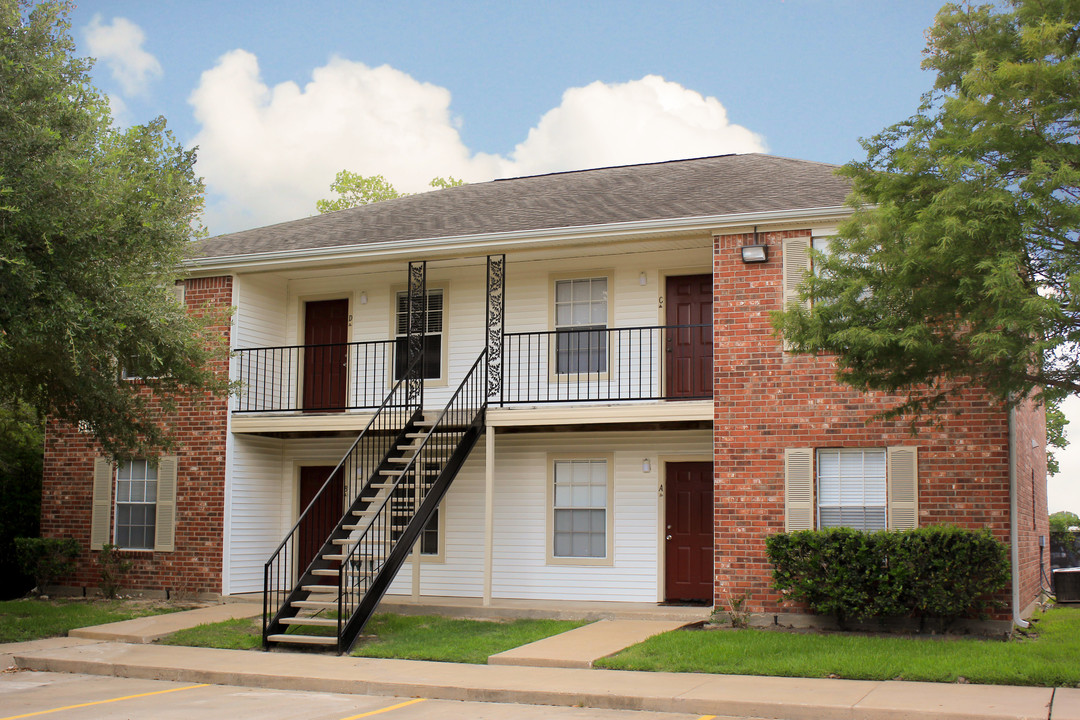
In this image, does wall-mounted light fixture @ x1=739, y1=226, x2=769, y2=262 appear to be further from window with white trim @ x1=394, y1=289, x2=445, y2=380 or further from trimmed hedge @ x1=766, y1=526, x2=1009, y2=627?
Answer: window with white trim @ x1=394, y1=289, x2=445, y2=380

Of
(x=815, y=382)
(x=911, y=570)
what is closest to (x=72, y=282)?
(x=815, y=382)

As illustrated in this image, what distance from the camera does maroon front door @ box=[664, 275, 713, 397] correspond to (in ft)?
48.1

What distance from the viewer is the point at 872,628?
1201 centimetres

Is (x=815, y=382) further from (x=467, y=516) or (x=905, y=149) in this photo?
(x=467, y=516)

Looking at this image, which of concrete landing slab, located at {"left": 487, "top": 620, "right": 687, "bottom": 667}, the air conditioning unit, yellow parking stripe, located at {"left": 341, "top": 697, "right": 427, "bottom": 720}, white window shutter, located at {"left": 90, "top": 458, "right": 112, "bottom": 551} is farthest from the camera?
white window shutter, located at {"left": 90, "top": 458, "right": 112, "bottom": 551}

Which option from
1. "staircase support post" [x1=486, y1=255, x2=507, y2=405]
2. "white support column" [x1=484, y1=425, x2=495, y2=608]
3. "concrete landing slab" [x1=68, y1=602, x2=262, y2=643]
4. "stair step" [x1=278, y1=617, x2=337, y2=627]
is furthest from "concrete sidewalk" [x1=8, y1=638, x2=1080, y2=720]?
"staircase support post" [x1=486, y1=255, x2=507, y2=405]

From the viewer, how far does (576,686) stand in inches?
365

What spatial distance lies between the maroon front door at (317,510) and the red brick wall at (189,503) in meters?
1.51

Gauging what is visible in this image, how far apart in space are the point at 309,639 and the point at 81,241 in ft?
16.1

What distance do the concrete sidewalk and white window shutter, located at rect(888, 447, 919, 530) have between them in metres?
3.53

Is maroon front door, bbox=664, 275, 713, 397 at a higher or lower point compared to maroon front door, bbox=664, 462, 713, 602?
higher

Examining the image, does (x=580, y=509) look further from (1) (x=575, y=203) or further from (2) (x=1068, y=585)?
(2) (x=1068, y=585)

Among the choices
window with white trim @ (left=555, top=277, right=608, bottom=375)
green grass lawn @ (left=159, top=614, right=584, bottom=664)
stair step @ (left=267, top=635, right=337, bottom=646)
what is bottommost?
green grass lawn @ (left=159, top=614, right=584, bottom=664)

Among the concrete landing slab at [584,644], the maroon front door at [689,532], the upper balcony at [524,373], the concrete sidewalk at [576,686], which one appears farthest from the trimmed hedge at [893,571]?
the concrete sidewalk at [576,686]
